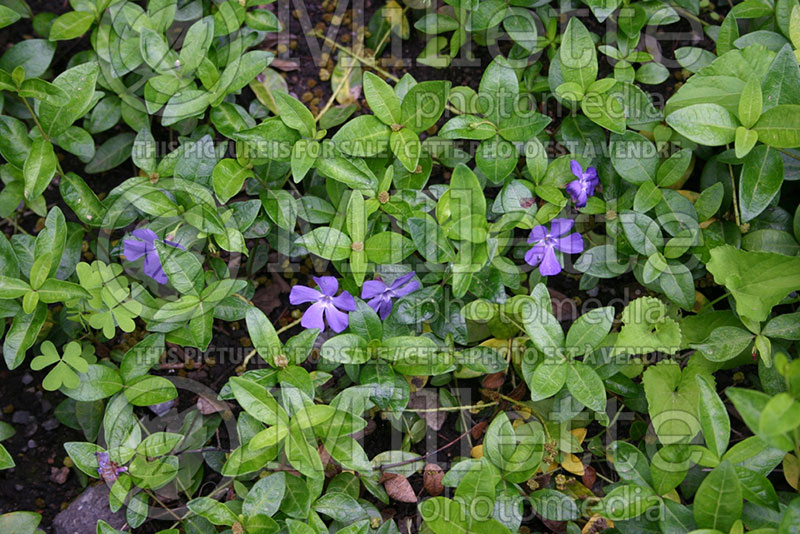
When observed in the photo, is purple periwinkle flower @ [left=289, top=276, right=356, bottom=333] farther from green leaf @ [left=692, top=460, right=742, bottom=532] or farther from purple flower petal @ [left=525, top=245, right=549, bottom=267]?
green leaf @ [left=692, top=460, right=742, bottom=532]

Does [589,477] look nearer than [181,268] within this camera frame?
→ No

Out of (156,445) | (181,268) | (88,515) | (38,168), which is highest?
(38,168)

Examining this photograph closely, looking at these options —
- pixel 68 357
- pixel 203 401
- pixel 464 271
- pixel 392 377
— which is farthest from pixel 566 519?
pixel 68 357

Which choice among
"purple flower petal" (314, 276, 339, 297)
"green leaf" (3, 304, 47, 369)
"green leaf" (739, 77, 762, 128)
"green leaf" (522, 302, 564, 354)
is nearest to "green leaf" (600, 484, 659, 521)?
"green leaf" (522, 302, 564, 354)

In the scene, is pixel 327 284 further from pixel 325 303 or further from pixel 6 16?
pixel 6 16

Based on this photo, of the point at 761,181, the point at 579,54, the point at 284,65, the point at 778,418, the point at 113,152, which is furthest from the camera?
the point at 284,65

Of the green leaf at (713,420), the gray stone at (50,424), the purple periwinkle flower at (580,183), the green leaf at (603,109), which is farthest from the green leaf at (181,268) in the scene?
the green leaf at (713,420)

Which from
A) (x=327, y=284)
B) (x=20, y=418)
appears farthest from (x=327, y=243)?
(x=20, y=418)
